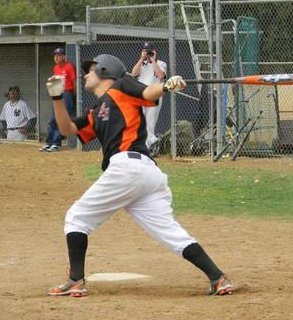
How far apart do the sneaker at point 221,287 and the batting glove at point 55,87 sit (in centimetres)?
172

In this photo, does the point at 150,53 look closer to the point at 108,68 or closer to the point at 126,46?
the point at 126,46

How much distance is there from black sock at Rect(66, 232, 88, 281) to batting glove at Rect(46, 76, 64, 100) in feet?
3.25

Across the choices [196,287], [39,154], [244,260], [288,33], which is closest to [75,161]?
[39,154]

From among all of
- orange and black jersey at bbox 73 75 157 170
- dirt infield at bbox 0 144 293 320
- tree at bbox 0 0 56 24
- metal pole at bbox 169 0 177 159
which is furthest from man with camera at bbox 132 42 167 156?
tree at bbox 0 0 56 24

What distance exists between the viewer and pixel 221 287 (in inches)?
256

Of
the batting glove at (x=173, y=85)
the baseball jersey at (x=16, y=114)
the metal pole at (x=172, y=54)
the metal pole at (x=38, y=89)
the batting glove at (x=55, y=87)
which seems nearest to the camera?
the batting glove at (x=173, y=85)

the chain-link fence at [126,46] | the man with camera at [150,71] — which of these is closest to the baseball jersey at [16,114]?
the chain-link fence at [126,46]

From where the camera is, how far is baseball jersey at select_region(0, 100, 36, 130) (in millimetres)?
21188

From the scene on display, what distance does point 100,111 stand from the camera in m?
6.56

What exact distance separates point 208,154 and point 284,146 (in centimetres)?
140

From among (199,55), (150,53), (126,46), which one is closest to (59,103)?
(150,53)

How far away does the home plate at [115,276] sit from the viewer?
285 inches

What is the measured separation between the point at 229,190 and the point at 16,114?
950cm

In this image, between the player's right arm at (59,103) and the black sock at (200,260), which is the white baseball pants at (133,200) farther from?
the player's right arm at (59,103)
